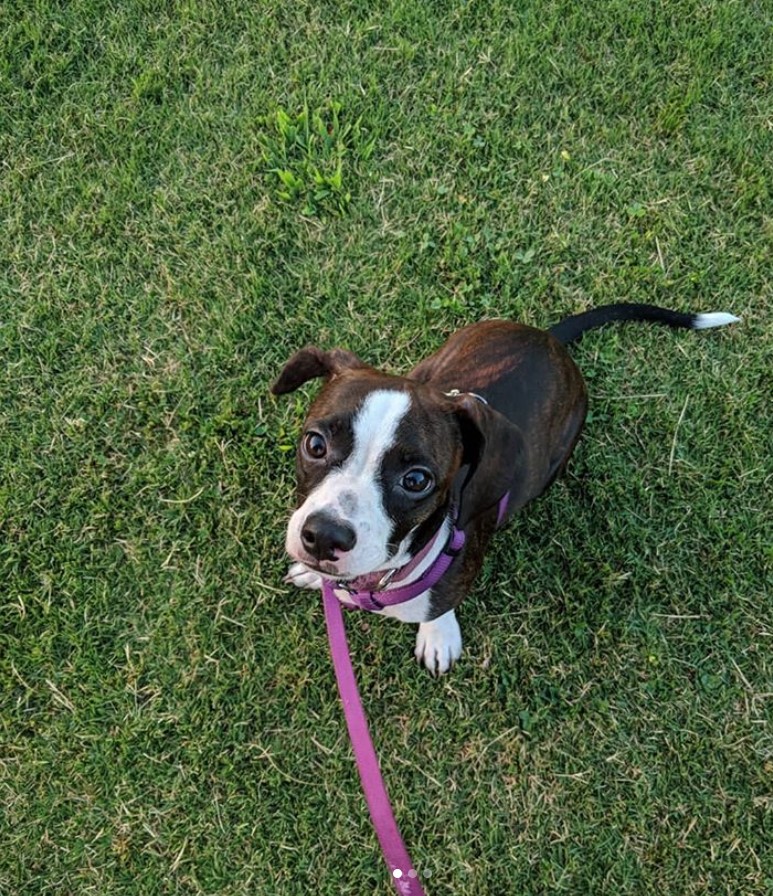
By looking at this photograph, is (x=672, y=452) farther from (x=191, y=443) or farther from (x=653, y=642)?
(x=191, y=443)

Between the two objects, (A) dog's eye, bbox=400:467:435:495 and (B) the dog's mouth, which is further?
(B) the dog's mouth

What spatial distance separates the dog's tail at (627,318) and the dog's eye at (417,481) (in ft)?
5.95

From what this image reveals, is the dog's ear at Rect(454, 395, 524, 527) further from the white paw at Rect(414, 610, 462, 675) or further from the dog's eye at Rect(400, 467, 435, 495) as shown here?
the white paw at Rect(414, 610, 462, 675)

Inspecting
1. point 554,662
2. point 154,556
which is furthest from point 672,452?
point 154,556

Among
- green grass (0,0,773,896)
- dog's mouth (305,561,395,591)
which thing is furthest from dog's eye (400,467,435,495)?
green grass (0,0,773,896)

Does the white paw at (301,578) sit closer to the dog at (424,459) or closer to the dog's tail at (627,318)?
the dog at (424,459)

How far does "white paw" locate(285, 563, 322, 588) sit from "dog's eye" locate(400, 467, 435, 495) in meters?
1.47

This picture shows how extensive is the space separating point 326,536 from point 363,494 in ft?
0.72

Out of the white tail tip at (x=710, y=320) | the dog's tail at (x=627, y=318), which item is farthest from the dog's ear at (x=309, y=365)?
the white tail tip at (x=710, y=320)

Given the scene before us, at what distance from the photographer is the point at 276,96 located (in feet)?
16.9

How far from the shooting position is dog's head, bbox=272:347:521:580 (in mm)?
2830

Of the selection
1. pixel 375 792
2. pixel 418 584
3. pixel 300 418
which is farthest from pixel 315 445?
pixel 300 418

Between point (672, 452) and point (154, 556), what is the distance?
2.97 meters

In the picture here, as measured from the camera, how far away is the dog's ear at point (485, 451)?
310 cm
